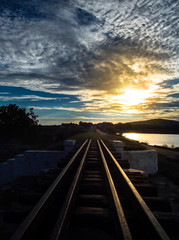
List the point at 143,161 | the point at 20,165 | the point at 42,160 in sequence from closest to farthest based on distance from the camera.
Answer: the point at 143,161 → the point at 42,160 → the point at 20,165

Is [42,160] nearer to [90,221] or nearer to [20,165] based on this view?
[20,165]

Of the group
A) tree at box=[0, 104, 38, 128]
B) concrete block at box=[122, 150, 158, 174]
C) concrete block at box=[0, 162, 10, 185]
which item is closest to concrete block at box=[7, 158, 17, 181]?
concrete block at box=[0, 162, 10, 185]

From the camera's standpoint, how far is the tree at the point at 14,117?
3359 cm

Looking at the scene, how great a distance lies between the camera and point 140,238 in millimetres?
2023

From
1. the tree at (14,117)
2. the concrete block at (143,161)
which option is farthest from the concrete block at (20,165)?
the tree at (14,117)

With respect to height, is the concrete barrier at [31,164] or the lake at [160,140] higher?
the concrete barrier at [31,164]

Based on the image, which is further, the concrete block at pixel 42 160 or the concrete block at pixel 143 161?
the concrete block at pixel 42 160

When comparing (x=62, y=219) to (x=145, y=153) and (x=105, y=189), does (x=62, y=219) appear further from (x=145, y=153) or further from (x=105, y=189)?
(x=145, y=153)

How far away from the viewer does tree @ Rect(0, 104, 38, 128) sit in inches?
1323

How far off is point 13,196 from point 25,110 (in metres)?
32.5

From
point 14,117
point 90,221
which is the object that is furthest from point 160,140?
point 90,221

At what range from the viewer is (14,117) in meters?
34.6

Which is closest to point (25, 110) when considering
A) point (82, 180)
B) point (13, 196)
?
point (13, 196)

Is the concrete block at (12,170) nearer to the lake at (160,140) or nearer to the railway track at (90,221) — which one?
the railway track at (90,221)
